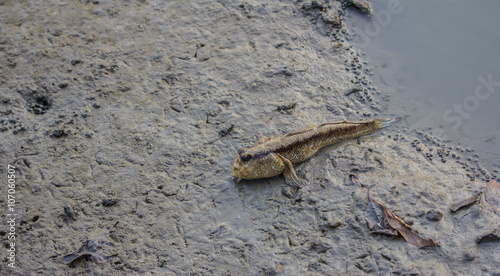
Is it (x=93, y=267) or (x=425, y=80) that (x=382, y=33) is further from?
(x=93, y=267)

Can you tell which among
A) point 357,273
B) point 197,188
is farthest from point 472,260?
point 197,188

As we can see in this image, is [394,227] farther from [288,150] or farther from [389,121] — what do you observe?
[389,121]

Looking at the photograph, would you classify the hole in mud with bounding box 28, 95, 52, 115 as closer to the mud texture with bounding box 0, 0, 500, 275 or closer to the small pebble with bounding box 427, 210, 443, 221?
the mud texture with bounding box 0, 0, 500, 275

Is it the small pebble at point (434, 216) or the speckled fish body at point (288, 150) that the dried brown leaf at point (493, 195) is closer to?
the small pebble at point (434, 216)

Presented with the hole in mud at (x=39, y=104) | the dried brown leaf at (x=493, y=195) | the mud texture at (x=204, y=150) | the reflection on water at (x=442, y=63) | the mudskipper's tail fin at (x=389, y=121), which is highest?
the reflection on water at (x=442, y=63)

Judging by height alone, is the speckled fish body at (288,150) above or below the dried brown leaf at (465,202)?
below

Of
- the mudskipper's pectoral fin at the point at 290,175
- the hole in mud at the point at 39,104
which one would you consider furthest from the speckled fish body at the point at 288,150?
the hole in mud at the point at 39,104

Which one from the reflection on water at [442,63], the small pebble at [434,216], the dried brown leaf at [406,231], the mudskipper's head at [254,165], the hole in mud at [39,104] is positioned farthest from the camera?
the reflection on water at [442,63]
